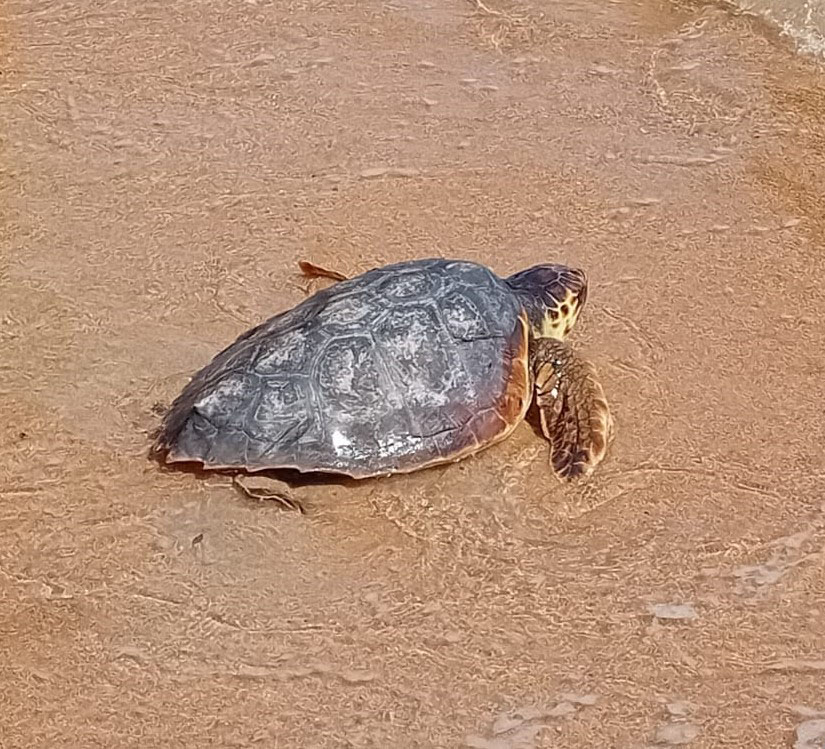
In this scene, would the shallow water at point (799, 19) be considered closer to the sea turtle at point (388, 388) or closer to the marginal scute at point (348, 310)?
the sea turtle at point (388, 388)

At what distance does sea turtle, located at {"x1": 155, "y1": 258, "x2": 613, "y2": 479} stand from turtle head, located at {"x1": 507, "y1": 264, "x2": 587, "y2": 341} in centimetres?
23

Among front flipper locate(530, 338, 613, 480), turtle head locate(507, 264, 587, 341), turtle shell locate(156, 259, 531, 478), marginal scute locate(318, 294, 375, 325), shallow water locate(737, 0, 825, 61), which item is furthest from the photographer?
shallow water locate(737, 0, 825, 61)

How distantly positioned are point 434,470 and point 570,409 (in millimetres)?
696

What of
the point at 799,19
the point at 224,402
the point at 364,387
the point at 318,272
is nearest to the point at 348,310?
the point at 364,387

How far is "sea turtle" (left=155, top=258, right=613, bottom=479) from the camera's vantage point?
15.7 ft

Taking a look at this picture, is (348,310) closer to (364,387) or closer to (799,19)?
(364,387)

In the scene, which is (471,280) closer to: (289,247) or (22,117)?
(289,247)

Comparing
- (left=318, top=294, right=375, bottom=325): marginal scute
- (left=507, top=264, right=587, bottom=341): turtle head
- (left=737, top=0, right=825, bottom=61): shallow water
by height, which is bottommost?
(left=507, top=264, right=587, bottom=341): turtle head

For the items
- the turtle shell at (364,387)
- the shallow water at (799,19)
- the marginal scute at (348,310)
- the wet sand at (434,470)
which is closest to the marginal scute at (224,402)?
the turtle shell at (364,387)

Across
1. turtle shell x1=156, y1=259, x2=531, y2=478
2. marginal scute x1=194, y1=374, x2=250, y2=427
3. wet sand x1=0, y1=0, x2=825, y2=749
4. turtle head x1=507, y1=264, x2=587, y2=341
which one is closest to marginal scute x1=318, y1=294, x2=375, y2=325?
turtle shell x1=156, y1=259, x2=531, y2=478

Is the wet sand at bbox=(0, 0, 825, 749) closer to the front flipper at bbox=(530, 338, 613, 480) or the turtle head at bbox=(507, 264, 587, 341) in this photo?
the front flipper at bbox=(530, 338, 613, 480)

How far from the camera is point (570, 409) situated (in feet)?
17.3

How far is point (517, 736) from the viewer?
419cm

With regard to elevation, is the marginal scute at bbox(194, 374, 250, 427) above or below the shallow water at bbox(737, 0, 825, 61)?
below
